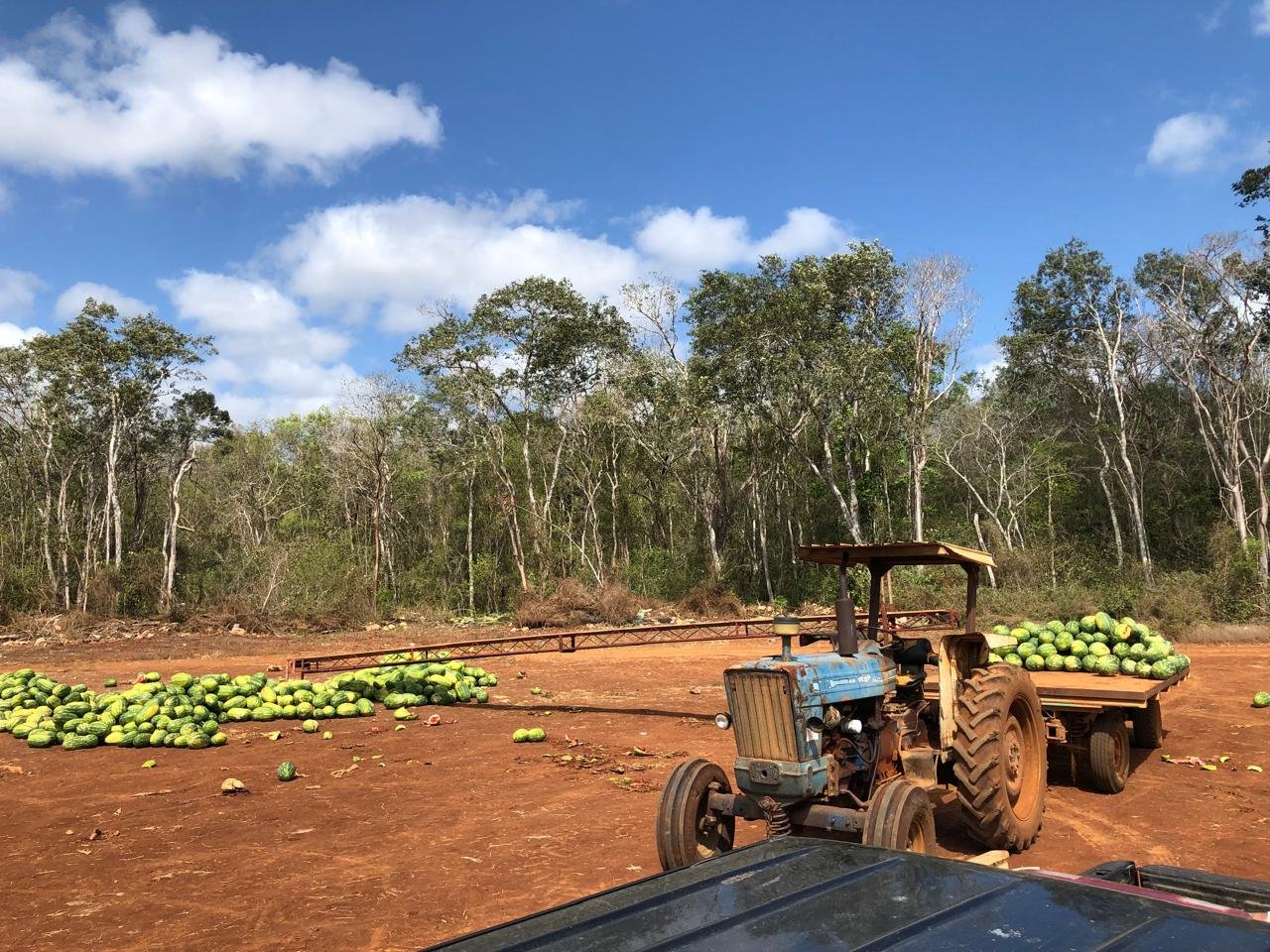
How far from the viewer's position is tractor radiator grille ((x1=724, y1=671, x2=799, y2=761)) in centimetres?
535

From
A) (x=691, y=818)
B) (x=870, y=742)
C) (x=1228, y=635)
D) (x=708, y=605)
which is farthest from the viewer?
(x=708, y=605)

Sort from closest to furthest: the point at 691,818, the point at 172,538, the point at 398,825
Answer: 1. the point at 691,818
2. the point at 398,825
3. the point at 172,538

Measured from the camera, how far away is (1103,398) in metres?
33.6

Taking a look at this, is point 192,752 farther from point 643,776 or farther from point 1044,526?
point 1044,526

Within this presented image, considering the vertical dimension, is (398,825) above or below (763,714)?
below

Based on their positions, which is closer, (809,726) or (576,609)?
(809,726)

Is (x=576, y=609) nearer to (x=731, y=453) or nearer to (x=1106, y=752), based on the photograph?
A: (x=731, y=453)

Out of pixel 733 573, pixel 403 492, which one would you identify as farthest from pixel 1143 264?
pixel 403 492

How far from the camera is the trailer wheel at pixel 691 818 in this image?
532 cm

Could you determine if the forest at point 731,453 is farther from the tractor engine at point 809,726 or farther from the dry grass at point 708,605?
the tractor engine at point 809,726

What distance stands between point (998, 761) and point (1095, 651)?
13.4 feet

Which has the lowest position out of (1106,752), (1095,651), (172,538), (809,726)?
(1106,752)

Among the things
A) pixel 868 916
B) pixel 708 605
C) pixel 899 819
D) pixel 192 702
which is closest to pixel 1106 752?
pixel 899 819

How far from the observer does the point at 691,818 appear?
17.7 feet
